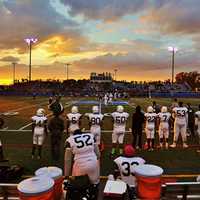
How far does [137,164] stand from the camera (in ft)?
20.8

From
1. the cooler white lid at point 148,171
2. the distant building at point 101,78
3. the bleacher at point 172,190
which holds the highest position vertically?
the distant building at point 101,78

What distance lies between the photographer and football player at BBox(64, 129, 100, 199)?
6273mm

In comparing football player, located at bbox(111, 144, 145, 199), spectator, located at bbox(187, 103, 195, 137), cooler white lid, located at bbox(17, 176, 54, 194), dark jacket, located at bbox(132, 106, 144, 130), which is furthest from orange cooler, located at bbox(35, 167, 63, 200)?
spectator, located at bbox(187, 103, 195, 137)

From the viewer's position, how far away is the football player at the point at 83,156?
627cm

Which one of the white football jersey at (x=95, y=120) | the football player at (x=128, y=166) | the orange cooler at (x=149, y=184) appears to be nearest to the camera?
the orange cooler at (x=149, y=184)

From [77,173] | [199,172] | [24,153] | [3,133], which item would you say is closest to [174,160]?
[199,172]

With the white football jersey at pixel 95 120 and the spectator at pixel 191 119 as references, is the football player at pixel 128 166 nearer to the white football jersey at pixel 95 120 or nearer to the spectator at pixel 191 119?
the white football jersey at pixel 95 120

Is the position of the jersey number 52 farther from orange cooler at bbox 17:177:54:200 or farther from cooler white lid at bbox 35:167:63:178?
orange cooler at bbox 17:177:54:200

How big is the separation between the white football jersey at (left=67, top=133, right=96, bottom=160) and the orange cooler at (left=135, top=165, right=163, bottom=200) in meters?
1.07

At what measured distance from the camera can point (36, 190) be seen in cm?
481

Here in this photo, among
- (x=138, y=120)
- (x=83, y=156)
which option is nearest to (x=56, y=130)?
(x=138, y=120)

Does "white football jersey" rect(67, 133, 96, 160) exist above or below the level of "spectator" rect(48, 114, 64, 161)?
above

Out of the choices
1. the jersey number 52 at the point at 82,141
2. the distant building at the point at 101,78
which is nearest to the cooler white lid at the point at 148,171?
the jersey number 52 at the point at 82,141

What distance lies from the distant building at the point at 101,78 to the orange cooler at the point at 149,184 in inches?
5129
